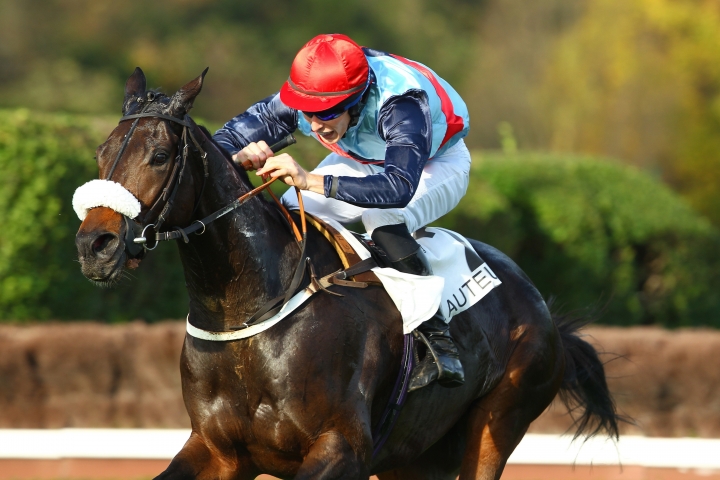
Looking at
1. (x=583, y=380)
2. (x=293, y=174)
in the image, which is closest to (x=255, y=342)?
(x=293, y=174)

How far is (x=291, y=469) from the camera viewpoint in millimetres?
3438

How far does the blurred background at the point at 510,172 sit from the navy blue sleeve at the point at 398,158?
2316 mm

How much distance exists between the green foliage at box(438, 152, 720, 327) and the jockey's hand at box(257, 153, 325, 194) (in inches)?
291

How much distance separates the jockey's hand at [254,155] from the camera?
347cm

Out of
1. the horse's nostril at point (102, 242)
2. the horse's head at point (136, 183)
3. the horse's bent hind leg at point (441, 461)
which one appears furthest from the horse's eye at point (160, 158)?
the horse's bent hind leg at point (441, 461)

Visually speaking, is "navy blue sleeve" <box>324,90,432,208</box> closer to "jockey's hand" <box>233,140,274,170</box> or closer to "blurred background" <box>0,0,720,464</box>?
"jockey's hand" <box>233,140,274,170</box>

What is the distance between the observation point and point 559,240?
451 inches

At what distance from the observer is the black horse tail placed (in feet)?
16.1

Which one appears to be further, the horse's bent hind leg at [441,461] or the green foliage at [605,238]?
the green foliage at [605,238]

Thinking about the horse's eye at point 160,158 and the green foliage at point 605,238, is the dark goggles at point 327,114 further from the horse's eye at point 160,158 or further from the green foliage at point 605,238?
the green foliage at point 605,238

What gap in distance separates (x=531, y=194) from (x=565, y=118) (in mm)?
11820

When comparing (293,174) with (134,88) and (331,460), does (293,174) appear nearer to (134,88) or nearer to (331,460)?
(134,88)

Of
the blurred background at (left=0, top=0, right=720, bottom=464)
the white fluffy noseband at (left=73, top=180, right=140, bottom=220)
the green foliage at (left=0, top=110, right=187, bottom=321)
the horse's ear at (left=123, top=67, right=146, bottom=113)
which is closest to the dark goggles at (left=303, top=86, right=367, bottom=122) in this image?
the horse's ear at (left=123, top=67, right=146, bottom=113)

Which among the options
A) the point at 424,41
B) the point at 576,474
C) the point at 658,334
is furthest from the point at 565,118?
the point at 576,474
